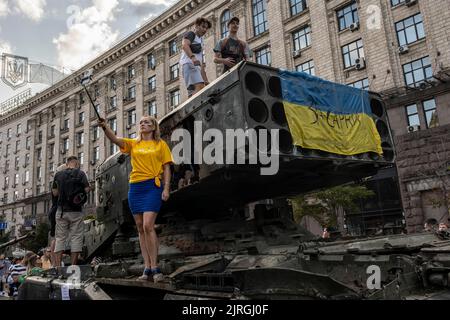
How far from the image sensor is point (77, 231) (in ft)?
24.9

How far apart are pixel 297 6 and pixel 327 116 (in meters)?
25.2

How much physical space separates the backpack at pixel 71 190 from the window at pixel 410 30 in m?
21.1

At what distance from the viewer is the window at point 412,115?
894 inches

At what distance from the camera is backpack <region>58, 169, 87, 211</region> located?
24.2 ft

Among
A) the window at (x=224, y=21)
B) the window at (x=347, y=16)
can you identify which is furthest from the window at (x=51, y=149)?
the window at (x=347, y=16)

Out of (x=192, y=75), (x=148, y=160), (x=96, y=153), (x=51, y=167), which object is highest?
(x=51, y=167)

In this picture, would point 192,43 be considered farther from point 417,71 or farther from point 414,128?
point 417,71

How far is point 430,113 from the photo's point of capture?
73.1 ft

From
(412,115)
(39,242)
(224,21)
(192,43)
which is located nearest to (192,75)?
(192,43)

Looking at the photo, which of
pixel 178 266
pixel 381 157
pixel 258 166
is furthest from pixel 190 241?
pixel 381 157

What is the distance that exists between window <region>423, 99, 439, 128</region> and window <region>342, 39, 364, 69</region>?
192 inches

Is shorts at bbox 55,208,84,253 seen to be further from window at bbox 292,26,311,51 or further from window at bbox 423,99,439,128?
window at bbox 292,26,311,51

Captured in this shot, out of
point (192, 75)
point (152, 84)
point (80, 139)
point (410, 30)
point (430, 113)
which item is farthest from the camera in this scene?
point (80, 139)

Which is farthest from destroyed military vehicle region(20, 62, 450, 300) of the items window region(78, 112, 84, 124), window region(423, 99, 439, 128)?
window region(78, 112, 84, 124)
